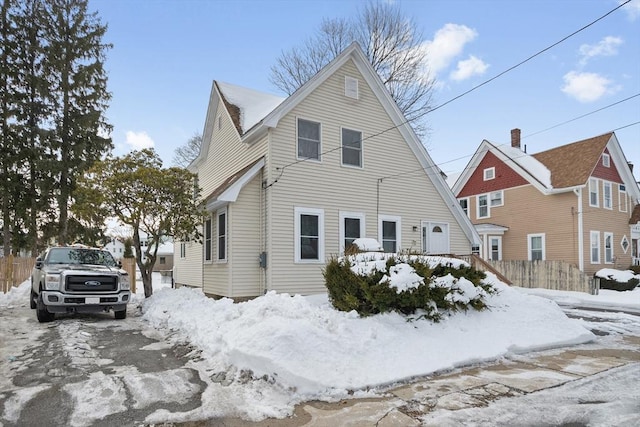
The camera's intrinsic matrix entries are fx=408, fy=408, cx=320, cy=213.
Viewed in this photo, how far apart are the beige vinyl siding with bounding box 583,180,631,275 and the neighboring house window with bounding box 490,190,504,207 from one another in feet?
16.2

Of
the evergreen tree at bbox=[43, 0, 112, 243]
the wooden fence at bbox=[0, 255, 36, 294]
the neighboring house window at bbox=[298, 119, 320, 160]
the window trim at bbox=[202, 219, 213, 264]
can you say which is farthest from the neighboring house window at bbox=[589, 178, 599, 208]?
the wooden fence at bbox=[0, 255, 36, 294]

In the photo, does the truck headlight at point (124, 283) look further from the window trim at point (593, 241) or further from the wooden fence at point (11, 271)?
the window trim at point (593, 241)

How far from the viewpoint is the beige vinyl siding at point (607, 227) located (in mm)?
21969

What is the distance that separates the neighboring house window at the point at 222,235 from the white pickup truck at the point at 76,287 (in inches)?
110

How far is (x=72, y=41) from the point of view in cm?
2202

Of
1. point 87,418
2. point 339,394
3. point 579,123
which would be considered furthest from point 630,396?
point 579,123

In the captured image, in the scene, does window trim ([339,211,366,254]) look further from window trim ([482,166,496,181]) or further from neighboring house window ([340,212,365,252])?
window trim ([482,166,496,181])

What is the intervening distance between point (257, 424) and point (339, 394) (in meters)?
1.17

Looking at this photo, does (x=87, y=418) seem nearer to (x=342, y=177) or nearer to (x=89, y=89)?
(x=342, y=177)

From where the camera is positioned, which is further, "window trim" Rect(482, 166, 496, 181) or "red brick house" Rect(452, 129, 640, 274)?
"window trim" Rect(482, 166, 496, 181)

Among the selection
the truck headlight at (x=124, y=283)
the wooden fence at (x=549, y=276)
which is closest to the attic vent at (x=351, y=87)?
the truck headlight at (x=124, y=283)

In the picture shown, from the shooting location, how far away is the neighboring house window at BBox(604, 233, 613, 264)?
22953 mm

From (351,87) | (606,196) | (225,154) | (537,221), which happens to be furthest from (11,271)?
(606,196)

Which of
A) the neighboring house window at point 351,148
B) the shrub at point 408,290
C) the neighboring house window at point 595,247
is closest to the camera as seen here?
the shrub at point 408,290
